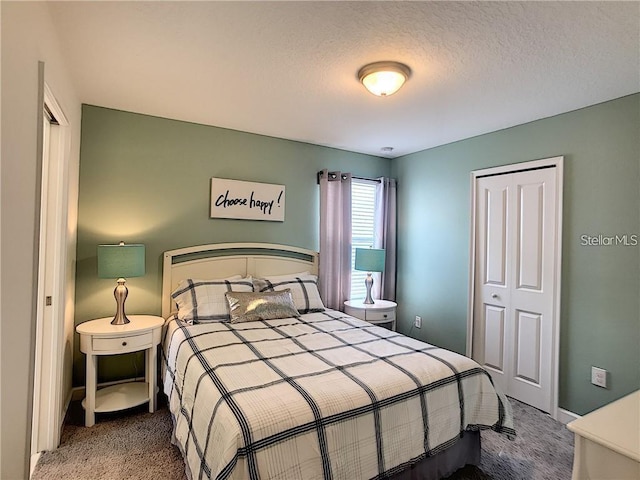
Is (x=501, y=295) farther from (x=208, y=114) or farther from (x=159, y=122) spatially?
(x=159, y=122)

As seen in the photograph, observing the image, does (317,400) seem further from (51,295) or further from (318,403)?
(51,295)

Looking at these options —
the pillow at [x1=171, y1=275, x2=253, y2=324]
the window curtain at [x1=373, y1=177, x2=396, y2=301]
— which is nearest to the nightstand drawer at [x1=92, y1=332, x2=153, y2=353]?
the pillow at [x1=171, y1=275, x2=253, y2=324]

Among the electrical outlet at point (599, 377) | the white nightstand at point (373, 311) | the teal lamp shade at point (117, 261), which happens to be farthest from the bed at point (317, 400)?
the electrical outlet at point (599, 377)

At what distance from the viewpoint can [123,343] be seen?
2.50 m

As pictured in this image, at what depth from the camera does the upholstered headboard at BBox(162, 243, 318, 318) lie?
10.2ft

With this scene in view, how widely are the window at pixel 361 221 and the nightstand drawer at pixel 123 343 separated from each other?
7.50 feet

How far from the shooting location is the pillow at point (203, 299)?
2732 mm

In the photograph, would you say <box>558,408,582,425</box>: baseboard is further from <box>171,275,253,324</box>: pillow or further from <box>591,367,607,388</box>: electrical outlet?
<box>171,275,253,324</box>: pillow

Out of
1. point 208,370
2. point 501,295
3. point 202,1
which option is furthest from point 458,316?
point 202,1

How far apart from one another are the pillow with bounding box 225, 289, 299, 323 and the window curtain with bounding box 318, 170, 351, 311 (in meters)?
0.93

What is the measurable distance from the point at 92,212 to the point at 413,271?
3.28 metres

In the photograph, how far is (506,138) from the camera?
3205 mm

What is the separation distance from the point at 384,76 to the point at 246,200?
188 cm

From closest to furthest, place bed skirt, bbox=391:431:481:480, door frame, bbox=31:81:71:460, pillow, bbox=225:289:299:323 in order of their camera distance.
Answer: bed skirt, bbox=391:431:481:480 → door frame, bbox=31:81:71:460 → pillow, bbox=225:289:299:323
